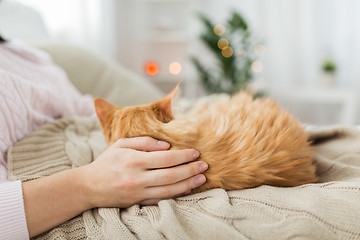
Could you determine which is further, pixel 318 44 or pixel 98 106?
pixel 318 44

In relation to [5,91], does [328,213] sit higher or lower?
lower

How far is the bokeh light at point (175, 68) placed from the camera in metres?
3.48

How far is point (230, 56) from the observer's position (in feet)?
8.70

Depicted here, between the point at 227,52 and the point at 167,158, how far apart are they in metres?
2.17

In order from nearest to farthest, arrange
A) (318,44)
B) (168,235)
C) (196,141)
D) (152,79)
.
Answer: (168,235)
(196,141)
(318,44)
(152,79)

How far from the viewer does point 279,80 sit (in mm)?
3283

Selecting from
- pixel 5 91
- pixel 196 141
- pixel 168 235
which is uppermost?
pixel 5 91

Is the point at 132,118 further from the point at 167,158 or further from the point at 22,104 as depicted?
the point at 22,104

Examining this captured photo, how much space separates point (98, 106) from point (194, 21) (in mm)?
2728

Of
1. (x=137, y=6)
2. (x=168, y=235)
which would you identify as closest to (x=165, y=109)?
(x=168, y=235)

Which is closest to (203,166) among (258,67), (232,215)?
(232,215)

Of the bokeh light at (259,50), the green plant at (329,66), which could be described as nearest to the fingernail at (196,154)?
the bokeh light at (259,50)

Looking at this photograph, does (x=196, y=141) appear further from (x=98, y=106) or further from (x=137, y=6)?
(x=137, y=6)

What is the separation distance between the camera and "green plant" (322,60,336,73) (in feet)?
9.23
